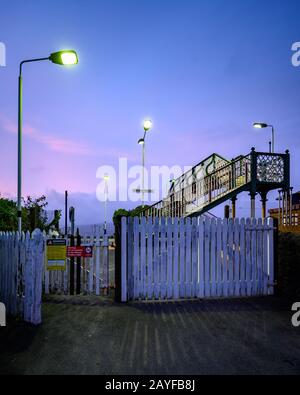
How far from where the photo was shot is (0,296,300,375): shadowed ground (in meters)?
4.13

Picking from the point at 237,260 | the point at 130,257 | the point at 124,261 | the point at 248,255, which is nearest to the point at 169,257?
the point at 130,257

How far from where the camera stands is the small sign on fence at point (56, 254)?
324 inches

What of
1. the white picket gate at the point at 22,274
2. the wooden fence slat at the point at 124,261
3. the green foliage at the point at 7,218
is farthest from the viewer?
the green foliage at the point at 7,218

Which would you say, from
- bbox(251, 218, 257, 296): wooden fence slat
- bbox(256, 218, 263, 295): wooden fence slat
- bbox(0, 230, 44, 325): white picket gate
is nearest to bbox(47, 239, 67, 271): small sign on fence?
bbox(0, 230, 44, 325): white picket gate

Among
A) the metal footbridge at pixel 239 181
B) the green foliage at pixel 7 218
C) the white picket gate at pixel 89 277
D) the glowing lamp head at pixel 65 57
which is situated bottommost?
the white picket gate at pixel 89 277

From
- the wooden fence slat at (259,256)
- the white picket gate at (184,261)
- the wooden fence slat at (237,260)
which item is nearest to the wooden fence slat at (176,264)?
the white picket gate at (184,261)

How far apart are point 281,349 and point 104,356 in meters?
2.78

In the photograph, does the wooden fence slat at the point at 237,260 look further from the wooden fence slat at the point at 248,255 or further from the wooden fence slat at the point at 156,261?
the wooden fence slat at the point at 156,261

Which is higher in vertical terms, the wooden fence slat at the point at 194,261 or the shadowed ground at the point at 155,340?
the wooden fence slat at the point at 194,261

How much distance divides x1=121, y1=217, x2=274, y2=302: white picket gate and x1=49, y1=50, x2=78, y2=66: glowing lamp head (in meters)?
4.43

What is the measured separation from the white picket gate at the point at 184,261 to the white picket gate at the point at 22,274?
2281mm

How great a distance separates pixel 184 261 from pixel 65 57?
6.24 m
